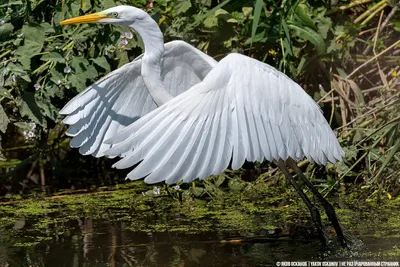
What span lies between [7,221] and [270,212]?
1.64 meters

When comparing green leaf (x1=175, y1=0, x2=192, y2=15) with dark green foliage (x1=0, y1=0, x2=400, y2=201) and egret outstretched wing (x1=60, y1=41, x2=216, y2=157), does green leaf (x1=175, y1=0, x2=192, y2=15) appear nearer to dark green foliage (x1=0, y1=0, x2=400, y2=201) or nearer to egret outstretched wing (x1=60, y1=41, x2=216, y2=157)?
dark green foliage (x1=0, y1=0, x2=400, y2=201)

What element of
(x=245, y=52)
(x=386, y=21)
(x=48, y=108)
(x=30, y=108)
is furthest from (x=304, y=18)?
(x=30, y=108)

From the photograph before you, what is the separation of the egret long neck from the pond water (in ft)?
2.71

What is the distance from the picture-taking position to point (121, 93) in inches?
194

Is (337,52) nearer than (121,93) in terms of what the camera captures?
No

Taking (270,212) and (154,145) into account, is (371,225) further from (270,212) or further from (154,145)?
(154,145)

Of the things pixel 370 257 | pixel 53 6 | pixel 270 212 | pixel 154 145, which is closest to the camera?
Result: pixel 154 145

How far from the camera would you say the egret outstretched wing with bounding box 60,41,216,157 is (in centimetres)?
474

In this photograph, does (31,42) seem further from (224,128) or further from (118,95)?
(224,128)

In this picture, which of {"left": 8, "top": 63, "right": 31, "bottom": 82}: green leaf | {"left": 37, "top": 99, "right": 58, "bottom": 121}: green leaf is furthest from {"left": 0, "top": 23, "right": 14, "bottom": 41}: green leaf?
{"left": 37, "top": 99, "right": 58, "bottom": 121}: green leaf

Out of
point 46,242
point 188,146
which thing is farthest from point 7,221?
point 188,146

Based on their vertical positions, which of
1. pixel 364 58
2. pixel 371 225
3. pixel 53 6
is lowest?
pixel 371 225

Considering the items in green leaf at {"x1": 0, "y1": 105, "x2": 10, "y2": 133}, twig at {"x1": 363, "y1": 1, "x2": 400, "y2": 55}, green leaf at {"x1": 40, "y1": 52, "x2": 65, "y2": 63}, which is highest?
green leaf at {"x1": 40, "y1": 52, "x2": 65, "y2": 63}

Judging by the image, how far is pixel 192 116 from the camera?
3.81m
